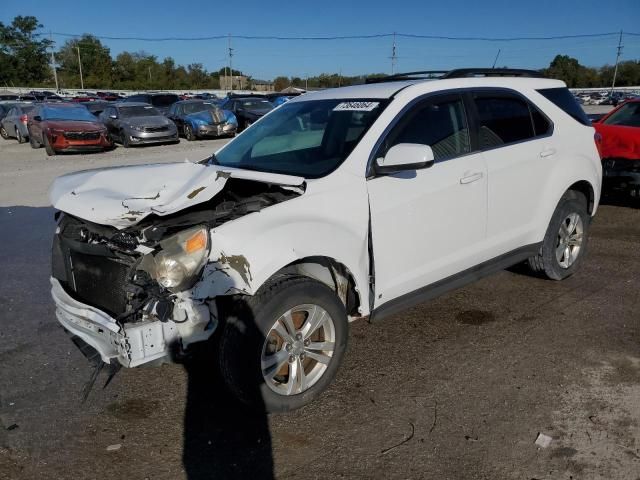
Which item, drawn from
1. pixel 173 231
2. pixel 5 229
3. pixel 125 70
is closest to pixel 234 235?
pixel 173 231

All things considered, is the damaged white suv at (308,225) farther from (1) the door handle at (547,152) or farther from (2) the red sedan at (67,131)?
(2) the red sedan at (67,131)

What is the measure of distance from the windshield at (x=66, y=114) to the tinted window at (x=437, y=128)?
636 inches

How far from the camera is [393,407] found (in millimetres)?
3305

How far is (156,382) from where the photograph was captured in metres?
3.69

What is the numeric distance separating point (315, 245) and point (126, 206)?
1.08 metres

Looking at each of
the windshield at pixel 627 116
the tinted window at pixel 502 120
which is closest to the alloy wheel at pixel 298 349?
the tinted window at pixel 502 120

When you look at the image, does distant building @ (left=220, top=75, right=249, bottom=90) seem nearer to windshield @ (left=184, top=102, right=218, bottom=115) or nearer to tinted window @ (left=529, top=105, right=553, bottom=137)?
windshield @ (left=184, top=102, right=218, bottom=115)

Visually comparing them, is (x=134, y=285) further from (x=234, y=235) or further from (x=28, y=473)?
(x=28, y=473)

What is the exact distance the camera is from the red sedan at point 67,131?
53.7ft

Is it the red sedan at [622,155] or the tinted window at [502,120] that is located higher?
the tinted window at [502,120]

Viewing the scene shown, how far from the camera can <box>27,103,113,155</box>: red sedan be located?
16356 mm

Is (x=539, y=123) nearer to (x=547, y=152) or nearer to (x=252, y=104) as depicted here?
(x=547, y=152)

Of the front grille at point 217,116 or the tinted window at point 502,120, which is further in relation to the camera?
the front grille at point 217,116

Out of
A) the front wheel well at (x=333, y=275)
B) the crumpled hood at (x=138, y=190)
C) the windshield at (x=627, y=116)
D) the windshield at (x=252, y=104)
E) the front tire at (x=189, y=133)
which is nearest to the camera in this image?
the crumpled hood at (x=138, y=190)
